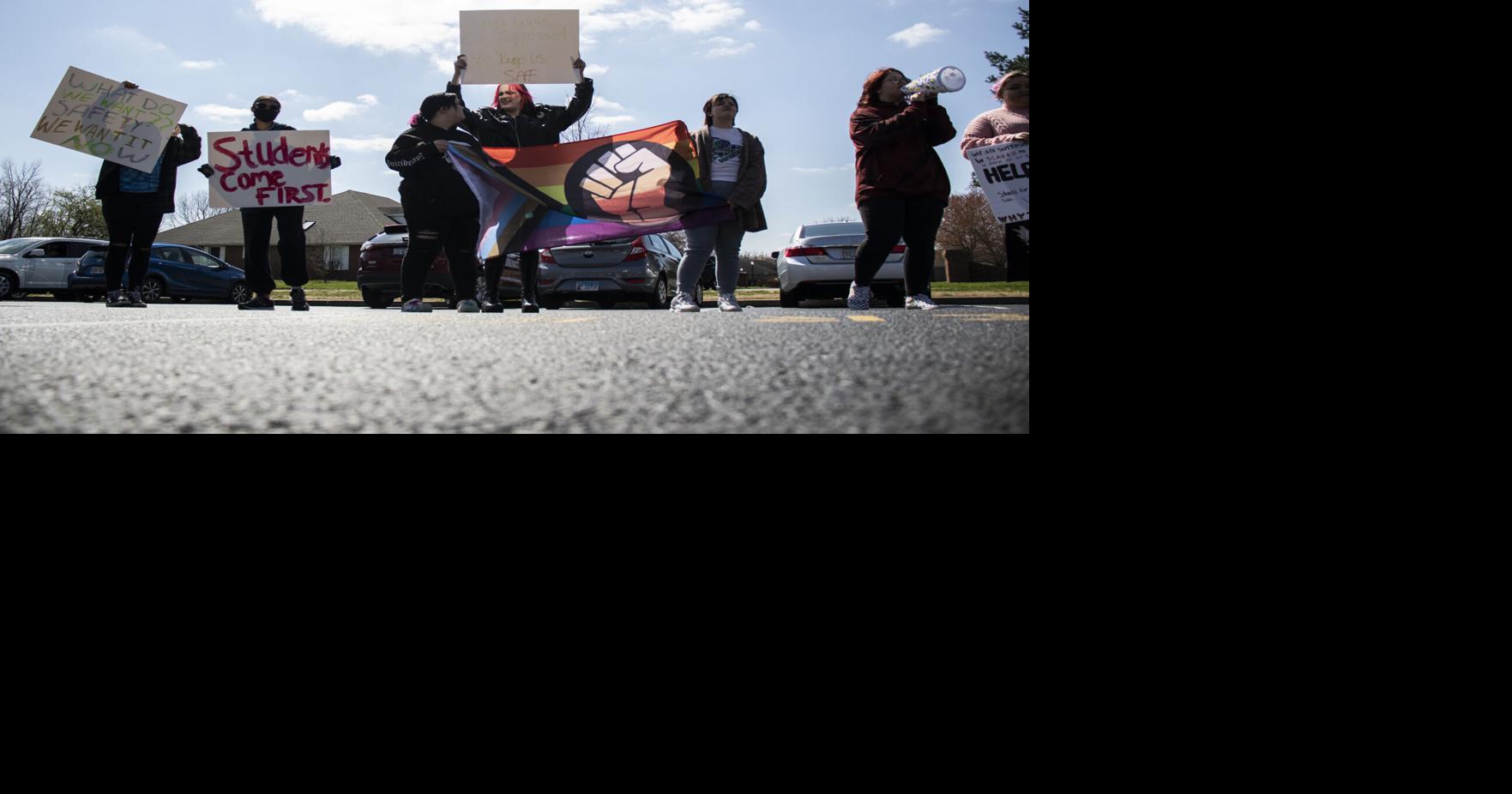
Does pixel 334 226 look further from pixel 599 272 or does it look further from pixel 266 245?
pixel 266 245

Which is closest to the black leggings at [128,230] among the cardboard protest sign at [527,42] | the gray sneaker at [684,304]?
the cardboard protest sign at [527,42]

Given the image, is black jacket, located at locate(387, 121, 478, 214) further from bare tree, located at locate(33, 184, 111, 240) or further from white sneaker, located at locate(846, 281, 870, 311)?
bare tree, located at locate(33, 184, 111, 240)

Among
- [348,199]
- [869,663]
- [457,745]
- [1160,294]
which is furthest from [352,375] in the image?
[348,199]

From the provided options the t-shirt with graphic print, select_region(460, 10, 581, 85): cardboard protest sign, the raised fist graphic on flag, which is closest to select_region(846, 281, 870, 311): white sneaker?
the t-shirt with graphic print

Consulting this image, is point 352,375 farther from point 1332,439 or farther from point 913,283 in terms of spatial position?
point 913,283

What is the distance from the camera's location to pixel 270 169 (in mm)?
6848

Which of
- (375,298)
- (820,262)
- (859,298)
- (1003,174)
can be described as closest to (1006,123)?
(1003,174)

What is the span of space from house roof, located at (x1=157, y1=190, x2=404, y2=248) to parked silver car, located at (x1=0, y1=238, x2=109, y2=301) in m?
19.9

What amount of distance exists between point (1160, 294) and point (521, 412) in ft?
3.12

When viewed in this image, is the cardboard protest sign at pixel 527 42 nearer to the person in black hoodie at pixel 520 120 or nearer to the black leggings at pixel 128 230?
the person in black hoodie at pixel 520 120

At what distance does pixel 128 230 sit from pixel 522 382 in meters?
6.76

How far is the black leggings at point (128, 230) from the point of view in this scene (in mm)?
6840

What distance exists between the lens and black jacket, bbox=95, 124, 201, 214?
6.79 meters

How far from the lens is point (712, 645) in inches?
54.8
